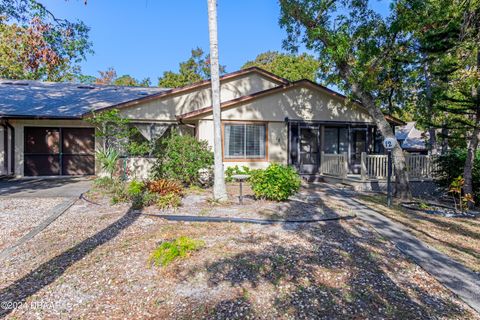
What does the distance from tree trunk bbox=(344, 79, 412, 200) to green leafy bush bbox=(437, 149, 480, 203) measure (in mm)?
1629

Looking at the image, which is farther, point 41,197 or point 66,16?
point 66,16

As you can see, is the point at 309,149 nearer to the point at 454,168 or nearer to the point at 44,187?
the point at 454,168

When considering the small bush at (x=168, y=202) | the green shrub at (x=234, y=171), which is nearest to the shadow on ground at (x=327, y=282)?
the small bush at (x=168, y=202)

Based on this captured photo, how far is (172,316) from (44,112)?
13.1 metres

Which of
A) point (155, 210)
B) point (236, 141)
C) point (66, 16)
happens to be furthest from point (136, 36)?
point (155, 210)

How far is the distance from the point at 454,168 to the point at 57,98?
58.9ft

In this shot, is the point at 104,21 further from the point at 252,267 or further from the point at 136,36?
the point at 252,267

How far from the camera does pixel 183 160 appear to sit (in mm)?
9789

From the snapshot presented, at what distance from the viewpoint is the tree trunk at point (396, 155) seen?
10016 mm

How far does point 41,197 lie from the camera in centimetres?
849

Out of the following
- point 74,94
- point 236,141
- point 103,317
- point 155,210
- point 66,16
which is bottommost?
point 103,317

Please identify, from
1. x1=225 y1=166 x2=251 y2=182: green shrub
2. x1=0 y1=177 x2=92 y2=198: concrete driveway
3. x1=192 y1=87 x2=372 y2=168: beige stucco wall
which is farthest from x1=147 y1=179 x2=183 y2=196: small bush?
x1=192 y1=87 x2=372 y2=168: beige stucco wall

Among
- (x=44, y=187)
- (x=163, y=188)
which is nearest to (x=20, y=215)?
(x=163, y=188)

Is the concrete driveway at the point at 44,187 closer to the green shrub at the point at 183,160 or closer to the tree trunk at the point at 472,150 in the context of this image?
the green shrub at the point at 183,160
